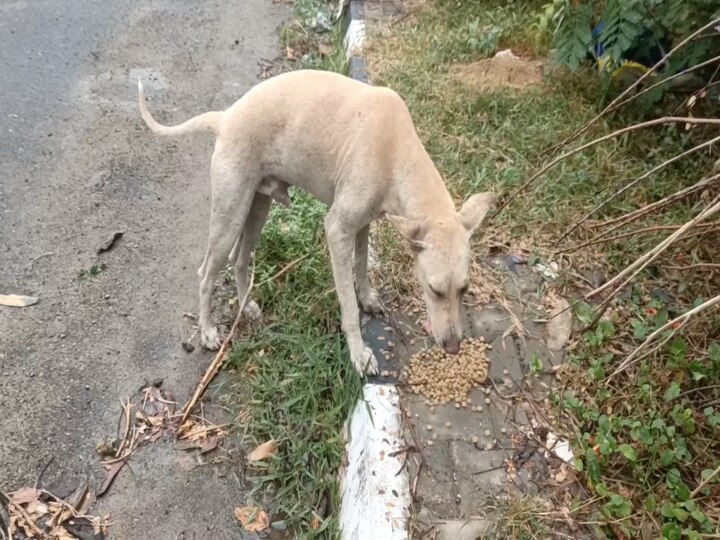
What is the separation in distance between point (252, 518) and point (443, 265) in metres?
1.71

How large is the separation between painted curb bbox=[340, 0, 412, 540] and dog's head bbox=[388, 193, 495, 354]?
0.54 metres

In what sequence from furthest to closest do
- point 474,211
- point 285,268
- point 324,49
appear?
1. point 324,49
2. point 285,268
3. point 474,211

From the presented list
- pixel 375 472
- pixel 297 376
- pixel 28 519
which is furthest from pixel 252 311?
pixel 28 519

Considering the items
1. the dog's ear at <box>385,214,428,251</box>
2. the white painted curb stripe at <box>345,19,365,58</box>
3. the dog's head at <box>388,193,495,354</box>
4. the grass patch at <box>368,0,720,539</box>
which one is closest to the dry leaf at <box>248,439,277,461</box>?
the dog's head at <box>388,193,495,354</box>

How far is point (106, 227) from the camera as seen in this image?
4875mm

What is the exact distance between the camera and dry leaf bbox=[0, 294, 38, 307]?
4262 millimetres

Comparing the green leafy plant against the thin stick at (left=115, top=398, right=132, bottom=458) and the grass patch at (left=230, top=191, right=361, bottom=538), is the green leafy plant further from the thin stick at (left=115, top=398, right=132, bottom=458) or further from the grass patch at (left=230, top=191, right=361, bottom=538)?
the thin stick at (left=115, top=398, right=132, bottom=458)

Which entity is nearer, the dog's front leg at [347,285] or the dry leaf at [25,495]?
the dry leaf at [25,495]

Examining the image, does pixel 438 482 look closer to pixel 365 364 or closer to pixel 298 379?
pixel 365 364

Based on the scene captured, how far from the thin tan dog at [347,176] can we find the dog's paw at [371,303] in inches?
17.9

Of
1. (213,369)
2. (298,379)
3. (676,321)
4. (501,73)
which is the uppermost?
(676,321)

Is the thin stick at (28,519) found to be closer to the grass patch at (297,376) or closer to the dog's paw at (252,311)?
the grass patch at (297,376)

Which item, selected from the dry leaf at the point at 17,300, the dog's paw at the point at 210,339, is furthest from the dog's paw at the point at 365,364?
the dry leaf at the point at 17,300

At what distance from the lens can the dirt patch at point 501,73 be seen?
239 inches
